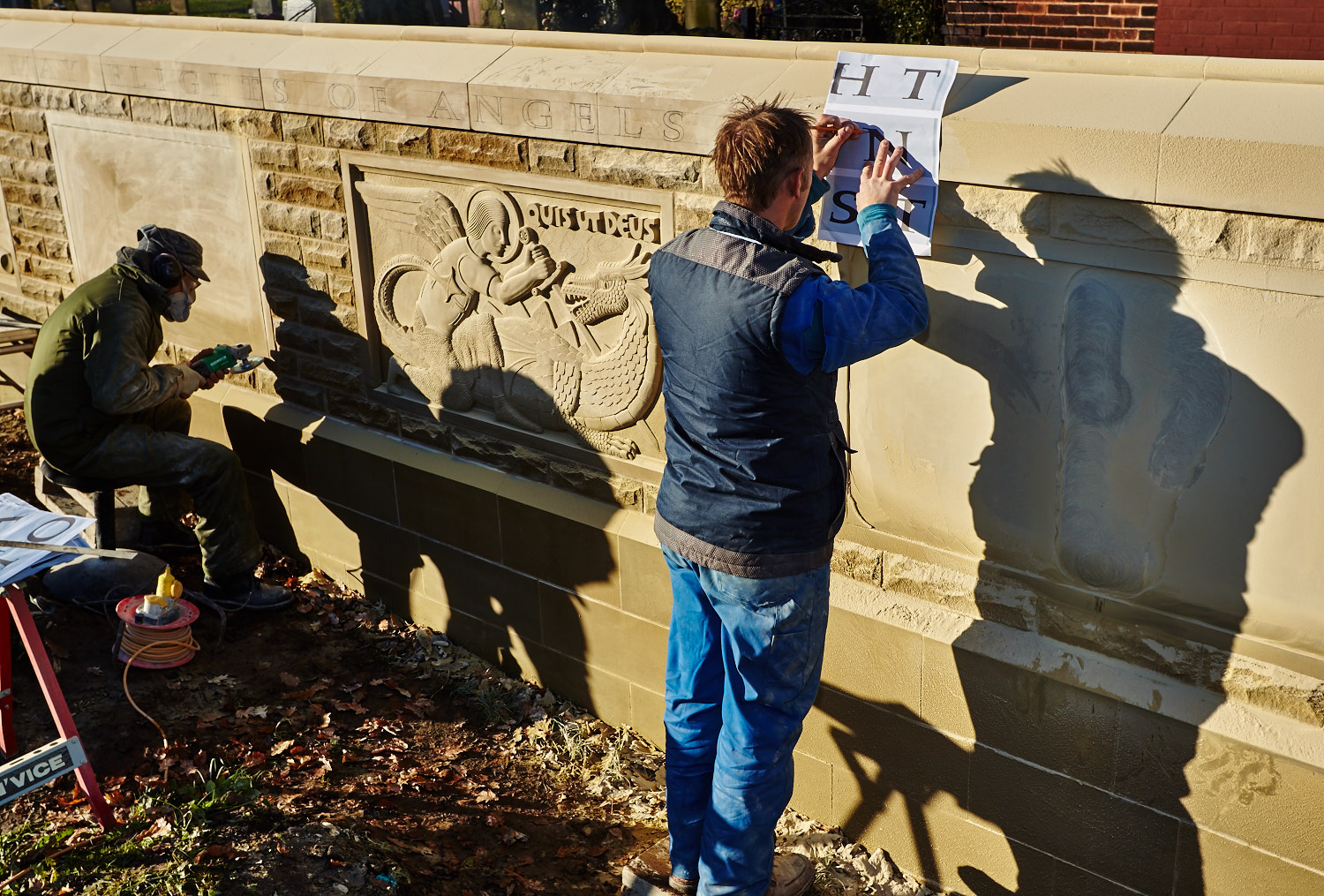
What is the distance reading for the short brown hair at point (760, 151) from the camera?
10.4 feet

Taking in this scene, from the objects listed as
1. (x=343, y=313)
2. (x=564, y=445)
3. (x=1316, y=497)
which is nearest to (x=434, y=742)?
(x=564, y=445)

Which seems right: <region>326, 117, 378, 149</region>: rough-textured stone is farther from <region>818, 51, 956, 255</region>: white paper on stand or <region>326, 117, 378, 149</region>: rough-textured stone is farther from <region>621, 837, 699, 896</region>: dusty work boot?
<region>621, 837, 699, 896</region>: dusty work boot

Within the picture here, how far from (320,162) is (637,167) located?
1.98m

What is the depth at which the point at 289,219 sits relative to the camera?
580cm

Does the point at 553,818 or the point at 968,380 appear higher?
the point at 968,380

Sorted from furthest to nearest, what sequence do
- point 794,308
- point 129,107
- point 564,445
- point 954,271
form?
point 129,107
point 564,445
point 954,271
point 794,308

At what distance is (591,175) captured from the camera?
4.47 metres

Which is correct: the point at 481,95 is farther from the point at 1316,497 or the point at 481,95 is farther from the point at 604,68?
the point at 1316,497

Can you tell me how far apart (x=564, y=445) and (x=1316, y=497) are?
287cm

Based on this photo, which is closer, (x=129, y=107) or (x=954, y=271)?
(x=954, y=271)

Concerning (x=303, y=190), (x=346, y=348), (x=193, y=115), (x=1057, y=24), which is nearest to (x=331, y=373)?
(x=346, y=348)

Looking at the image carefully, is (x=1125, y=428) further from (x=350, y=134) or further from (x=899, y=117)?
(x=350, y=134)

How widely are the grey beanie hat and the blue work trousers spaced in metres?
3.20

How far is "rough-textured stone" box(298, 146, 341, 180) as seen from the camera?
5469 mm
